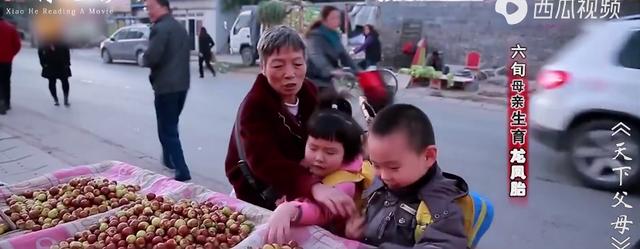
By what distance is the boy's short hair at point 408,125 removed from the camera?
1.36 meters

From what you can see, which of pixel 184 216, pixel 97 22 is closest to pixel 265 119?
pixel 184 216

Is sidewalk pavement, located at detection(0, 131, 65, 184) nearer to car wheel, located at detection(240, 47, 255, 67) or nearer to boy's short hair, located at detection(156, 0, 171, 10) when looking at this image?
boy's short hair, located at detection(156, 0, 171, 10)

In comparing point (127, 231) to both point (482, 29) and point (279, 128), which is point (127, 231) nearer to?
point (279, 128)

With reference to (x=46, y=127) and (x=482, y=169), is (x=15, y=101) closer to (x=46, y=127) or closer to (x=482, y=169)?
(x=46, y=127)

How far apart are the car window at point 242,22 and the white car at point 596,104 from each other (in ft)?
6.08

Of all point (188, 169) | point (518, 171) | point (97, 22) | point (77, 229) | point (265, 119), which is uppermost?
point (97, 22)

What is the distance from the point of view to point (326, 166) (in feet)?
5.38

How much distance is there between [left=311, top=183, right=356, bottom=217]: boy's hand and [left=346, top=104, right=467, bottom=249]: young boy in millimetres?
129

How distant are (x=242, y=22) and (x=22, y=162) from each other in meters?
1.89

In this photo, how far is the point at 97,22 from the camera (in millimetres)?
3461

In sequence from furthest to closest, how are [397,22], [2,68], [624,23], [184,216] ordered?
[2,68], [397,22], [624,23], [184,216]

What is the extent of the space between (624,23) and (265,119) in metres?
1.75

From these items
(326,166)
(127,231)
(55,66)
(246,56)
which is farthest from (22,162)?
(326,166)

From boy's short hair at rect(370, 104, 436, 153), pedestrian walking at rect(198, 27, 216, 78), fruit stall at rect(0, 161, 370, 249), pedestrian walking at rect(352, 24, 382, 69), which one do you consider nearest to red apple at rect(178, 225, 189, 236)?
fruit stall at rect(0, 161, 370, 249)
